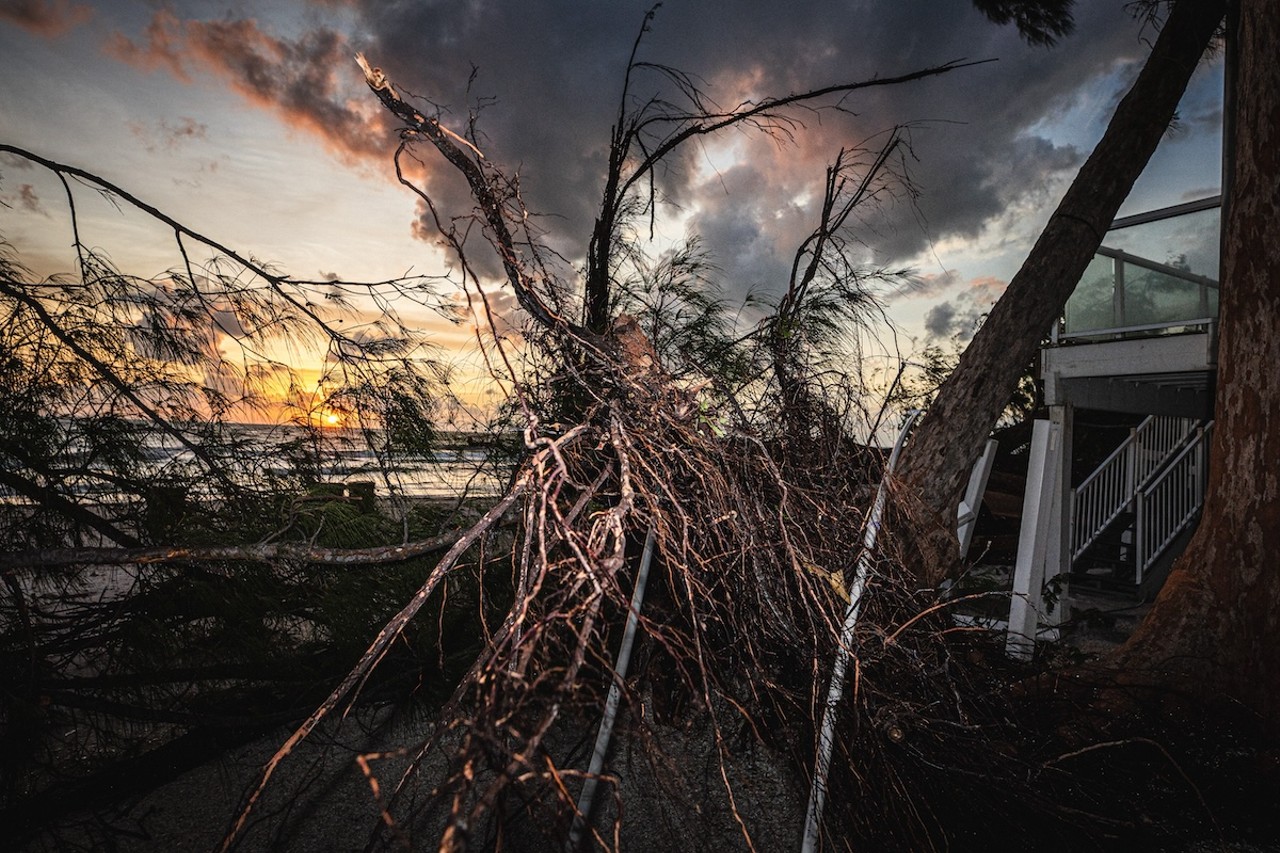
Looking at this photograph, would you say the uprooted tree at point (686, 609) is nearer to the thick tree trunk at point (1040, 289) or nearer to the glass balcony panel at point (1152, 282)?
the thick tree trunk at point (1040, 289)

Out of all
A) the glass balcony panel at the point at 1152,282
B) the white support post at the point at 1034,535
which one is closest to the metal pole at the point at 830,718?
the white support post at the point at 1034,535

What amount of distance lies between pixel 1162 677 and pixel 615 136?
13.8 ft

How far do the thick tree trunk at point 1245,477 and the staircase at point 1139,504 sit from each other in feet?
15.4

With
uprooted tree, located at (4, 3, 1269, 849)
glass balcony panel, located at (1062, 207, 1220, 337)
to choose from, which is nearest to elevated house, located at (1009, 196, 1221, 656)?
glass balcony panel, located at (1062, 207, 1220, 337)

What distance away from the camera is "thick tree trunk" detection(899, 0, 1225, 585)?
362 cm

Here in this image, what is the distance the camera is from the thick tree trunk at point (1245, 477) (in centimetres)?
285

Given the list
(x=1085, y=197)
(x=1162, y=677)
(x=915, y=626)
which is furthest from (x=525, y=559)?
(x=1085, y=197)

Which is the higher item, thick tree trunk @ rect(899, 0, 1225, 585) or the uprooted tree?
thick tree trunk @ rect(899, 0, 1225, 585)

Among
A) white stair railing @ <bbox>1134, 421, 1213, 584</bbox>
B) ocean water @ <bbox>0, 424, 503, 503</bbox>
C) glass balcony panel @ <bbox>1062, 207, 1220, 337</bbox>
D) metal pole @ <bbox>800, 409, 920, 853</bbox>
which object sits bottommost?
metal pole @ <bbox>800, 409, 920, 853</bbox>

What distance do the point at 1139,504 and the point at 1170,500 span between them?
526mm

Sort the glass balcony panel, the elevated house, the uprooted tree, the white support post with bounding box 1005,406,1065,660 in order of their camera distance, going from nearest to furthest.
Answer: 1. the uprooted tree
2. the white support post with bounding box 1005,406,1065,660
3. the elevated house
4. the glass balcony panel

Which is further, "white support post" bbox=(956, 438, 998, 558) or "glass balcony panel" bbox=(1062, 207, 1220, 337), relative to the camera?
"glass balcony panel" bbox=(1062, 207, 1220, 337)

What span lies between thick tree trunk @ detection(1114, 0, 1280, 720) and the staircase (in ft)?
15.4

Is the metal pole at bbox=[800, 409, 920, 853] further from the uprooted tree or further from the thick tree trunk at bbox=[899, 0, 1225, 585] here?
the thick tree trunk at bbox=[899, 0, 1225, 585]
